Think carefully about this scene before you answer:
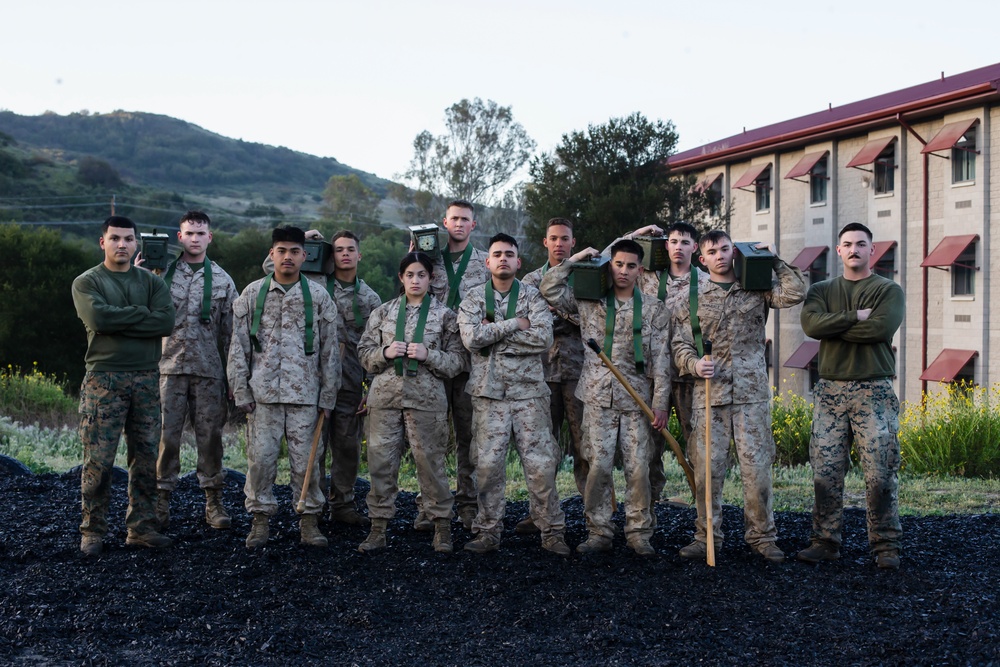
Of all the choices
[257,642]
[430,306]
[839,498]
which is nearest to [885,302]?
[839,498]

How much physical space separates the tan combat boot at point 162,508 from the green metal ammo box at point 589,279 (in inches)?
141

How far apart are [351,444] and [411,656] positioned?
3109 mm

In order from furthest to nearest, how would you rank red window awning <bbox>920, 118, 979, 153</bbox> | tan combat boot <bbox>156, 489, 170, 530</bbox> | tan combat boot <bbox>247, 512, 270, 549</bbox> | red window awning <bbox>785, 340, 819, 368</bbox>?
red window awning <bbox>785, 340, 819, 368</bbox>
red window awning <bbox>920, 118, 979, 153</bbox>
tan combat boot <bbox>156, 489, 170, 530</bbox>
tan combat boot <bbox>247, 512, 270, 549</bbox>

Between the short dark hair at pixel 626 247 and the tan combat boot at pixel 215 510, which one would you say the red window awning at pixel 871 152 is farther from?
the tan combat boot at pixel 215 510

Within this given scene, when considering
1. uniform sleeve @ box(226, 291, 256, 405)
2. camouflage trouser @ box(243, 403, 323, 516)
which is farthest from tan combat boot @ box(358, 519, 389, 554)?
uniform sleeve @ box(226, 291, 256, 405)

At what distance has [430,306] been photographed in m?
7.15

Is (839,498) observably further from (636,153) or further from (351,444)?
(636,153)

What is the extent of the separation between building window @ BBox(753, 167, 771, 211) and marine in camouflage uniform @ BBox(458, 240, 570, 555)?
995 inches

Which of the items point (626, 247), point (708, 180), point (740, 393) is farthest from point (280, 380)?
point (708, 180)

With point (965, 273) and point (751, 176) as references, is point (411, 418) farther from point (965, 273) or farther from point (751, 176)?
point (751, 176)

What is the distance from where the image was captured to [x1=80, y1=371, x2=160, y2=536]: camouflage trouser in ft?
22.5

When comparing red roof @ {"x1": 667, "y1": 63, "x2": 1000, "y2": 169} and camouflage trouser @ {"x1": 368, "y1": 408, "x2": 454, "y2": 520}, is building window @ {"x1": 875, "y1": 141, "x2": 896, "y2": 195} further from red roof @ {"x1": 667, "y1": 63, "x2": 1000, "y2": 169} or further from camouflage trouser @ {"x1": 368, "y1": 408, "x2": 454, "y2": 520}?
camouflage trouser @ {"x1": 368, "y1": 408, "x2": 454, "y2": 520}

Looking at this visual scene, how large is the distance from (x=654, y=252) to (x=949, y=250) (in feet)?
61.0

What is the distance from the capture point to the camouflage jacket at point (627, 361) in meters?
6.82
